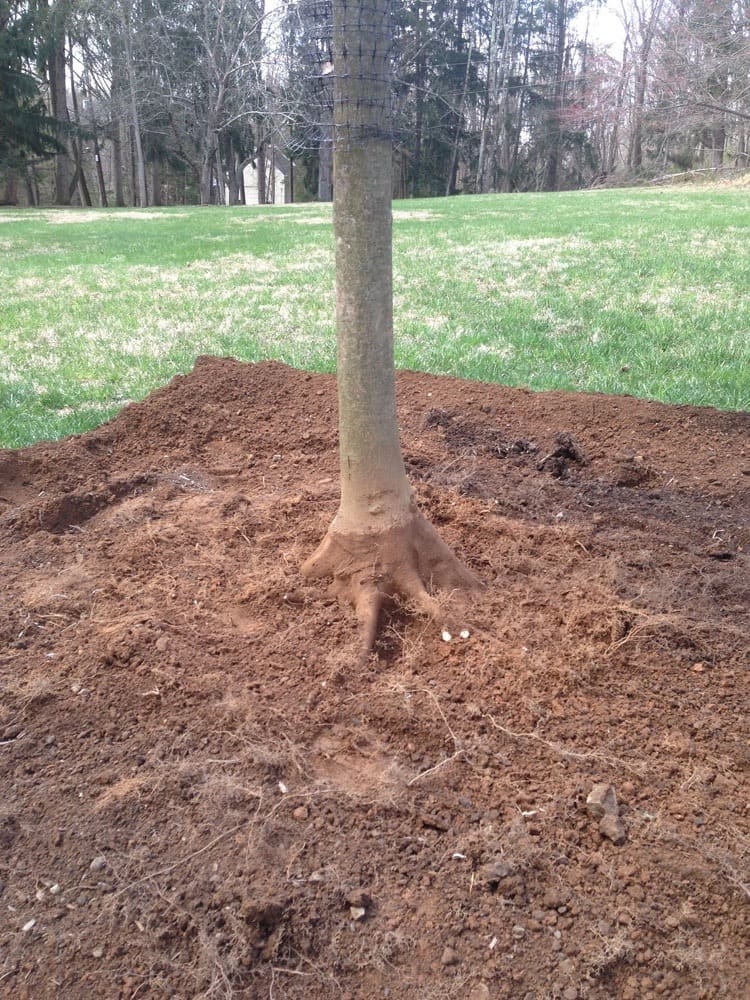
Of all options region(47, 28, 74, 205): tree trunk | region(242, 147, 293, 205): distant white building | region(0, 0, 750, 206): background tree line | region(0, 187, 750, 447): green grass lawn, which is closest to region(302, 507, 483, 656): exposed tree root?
region(0, 187, 750, 447): green grass lawn

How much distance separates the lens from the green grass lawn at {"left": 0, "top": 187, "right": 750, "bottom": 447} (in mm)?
5961

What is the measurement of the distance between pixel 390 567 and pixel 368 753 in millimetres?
786

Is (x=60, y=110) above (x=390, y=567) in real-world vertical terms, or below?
above

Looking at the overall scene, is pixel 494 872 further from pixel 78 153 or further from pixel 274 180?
pixel 274 180

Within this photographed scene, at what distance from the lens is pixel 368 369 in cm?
260

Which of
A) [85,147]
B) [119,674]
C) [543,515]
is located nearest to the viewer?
[119,674]

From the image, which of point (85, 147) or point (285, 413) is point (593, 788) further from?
point (85, 147)

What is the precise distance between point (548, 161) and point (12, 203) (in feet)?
98.1

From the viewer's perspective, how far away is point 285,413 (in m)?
4.94

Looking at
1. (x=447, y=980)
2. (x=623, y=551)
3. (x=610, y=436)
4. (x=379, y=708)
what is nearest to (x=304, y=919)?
(x=447, y=980)

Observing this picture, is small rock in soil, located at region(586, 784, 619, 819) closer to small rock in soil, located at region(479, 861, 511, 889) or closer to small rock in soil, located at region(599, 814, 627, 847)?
small rock in soil, located at region(599, 814, 627, 847)

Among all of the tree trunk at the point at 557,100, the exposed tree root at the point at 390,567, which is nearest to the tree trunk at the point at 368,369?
the exposed tree root at the point at 390,567

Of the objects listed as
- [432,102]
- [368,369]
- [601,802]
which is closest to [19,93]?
[432,102]

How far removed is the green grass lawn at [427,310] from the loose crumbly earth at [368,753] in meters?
2.35
